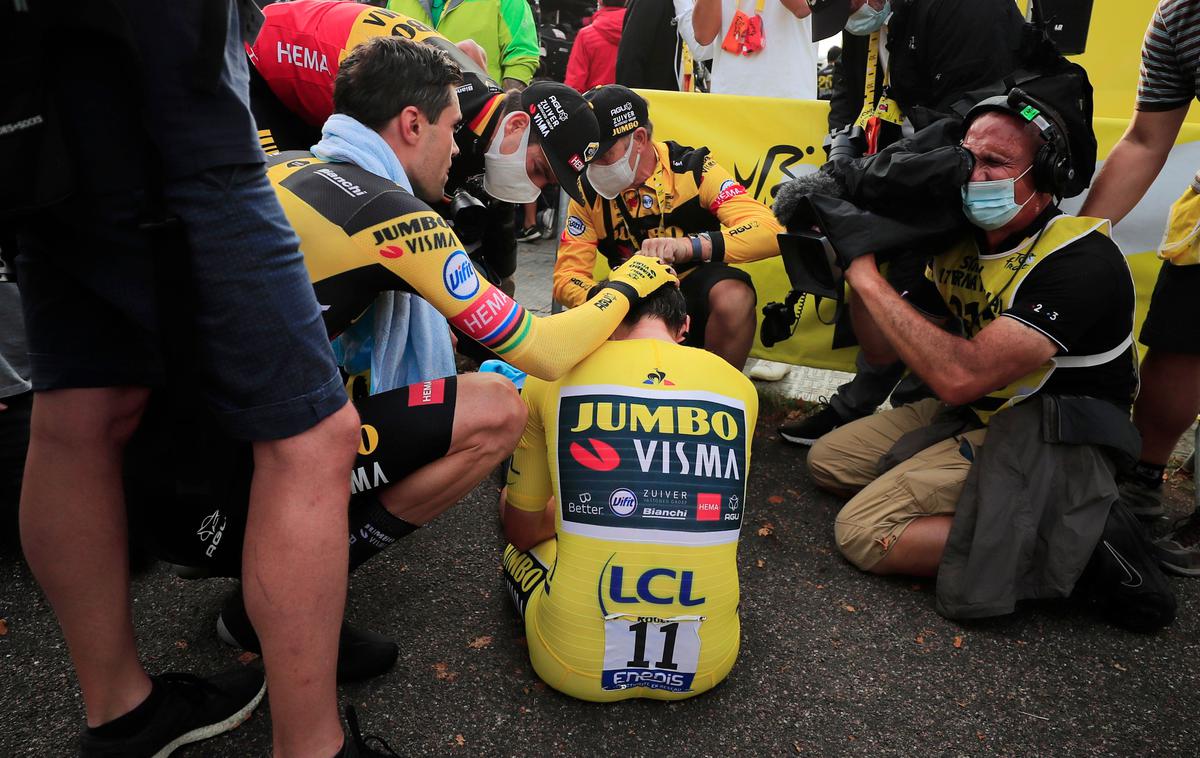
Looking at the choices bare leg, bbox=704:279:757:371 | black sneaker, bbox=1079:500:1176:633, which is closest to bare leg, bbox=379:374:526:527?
bare leg, bbox=704:279:757:371

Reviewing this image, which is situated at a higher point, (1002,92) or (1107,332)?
(1002,92)

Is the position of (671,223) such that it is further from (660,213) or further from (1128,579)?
(1128,579)

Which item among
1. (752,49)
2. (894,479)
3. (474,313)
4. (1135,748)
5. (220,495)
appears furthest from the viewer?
(752,49)

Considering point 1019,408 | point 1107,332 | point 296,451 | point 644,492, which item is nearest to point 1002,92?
point 1107,332

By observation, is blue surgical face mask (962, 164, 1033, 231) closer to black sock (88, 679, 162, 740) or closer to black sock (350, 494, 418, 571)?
black sock (350, 494, 418, 571)

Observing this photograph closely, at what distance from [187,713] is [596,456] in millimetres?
1110

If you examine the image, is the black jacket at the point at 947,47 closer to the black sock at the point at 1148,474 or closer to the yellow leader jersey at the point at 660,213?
the yellow leader jersey at the point at 660,213

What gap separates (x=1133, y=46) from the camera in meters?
4.61

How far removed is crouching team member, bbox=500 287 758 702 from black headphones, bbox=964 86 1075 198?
1.25m

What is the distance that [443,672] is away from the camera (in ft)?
7.38

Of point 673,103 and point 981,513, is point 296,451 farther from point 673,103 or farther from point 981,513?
point 673,103

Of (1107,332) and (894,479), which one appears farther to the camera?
(894,479)

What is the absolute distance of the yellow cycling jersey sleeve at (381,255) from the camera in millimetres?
1929

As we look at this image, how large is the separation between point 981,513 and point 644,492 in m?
1.29
